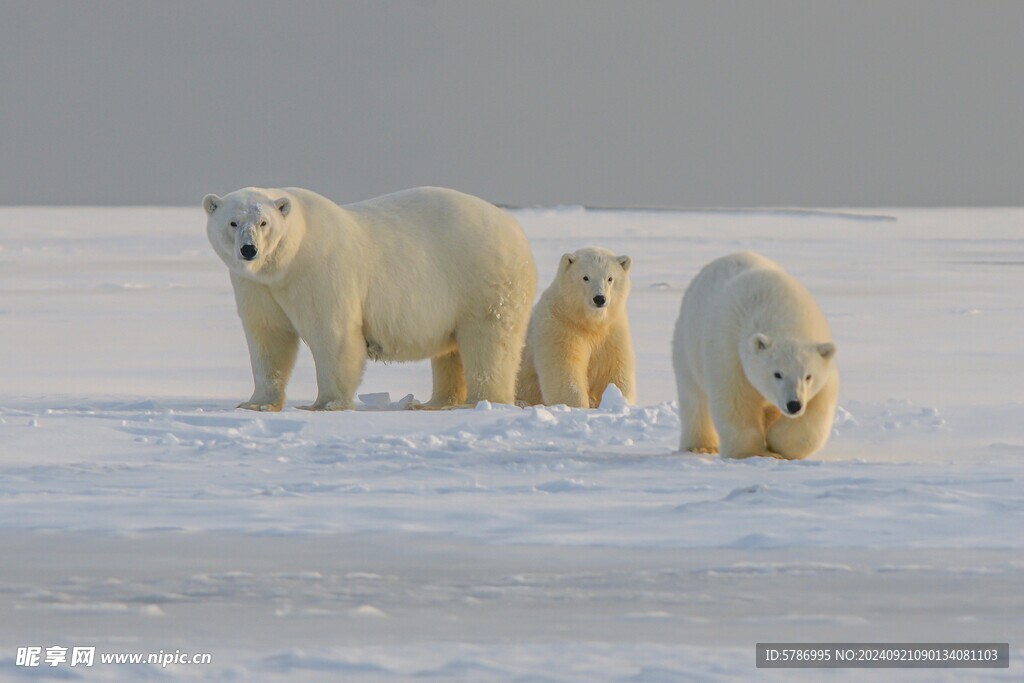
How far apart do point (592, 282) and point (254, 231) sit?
1600 mm

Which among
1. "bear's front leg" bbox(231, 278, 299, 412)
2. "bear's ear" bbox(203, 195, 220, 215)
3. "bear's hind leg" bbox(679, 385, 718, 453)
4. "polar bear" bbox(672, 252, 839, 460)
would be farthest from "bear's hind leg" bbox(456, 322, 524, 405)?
"polar bear" bbox(672, 252, 839, 460)

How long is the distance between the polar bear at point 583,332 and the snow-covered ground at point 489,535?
62 centimetres

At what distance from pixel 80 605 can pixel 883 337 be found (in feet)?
28.9

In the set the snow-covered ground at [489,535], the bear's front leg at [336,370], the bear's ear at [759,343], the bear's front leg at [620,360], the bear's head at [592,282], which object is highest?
the bear's head at [592,282]

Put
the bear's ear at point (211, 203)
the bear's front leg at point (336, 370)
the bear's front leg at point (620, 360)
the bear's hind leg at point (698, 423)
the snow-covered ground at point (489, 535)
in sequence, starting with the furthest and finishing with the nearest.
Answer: the bear's front leg at point (620, 360) < the bear's front leg at point (336, 370) < the bear's ear at point (211, 203) < the bear's hind leg at point (698, 423) < the snow-covered ground at point (489, 535)

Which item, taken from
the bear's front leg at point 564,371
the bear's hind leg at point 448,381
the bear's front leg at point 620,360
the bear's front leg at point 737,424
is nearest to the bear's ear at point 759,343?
the bear's front leg at point 737,424

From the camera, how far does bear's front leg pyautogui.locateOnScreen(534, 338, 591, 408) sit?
25.1 ft

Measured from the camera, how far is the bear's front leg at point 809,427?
18.5ft

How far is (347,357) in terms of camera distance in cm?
734

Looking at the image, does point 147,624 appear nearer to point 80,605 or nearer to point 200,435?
point 80,605

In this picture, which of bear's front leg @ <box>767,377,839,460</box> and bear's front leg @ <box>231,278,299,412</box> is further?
bear's front leg @ <box>231,278,299,412</box>

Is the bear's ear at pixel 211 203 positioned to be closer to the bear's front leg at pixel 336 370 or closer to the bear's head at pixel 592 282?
the bear's front leg at pixel 336 370

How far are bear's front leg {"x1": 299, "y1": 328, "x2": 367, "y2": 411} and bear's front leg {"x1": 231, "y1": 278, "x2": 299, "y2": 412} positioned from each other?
0.67ft

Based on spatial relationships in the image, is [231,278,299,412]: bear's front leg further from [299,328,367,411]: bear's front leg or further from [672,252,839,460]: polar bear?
[672,252,839,460]: polar bear
